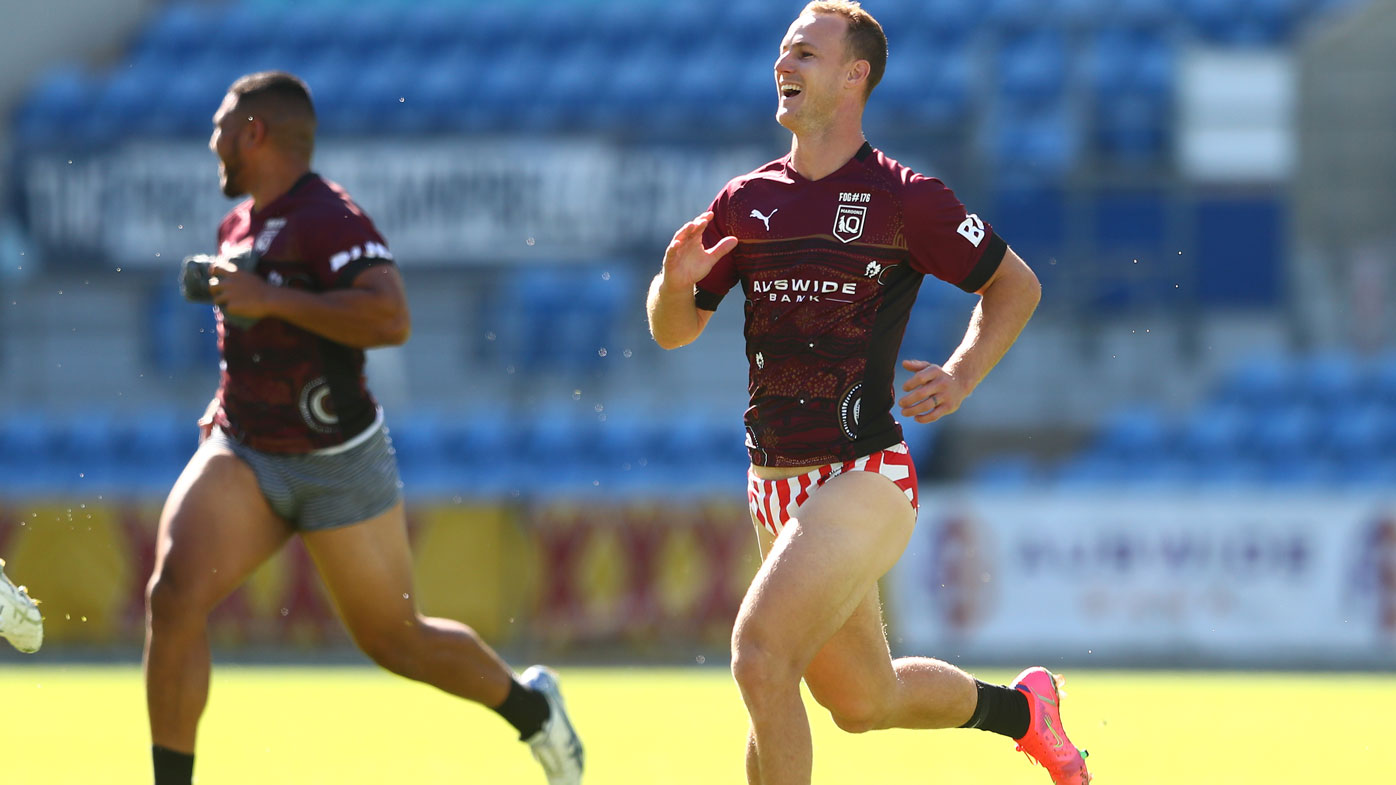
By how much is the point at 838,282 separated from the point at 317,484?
1752 mm

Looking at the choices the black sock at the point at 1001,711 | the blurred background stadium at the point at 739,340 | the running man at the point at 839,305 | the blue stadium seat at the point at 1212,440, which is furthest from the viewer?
the blue stadium seat at the point at 1212,440

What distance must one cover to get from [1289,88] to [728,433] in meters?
6.88

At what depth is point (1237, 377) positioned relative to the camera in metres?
17.2

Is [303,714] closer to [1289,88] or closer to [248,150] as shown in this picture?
Result: [248,150]

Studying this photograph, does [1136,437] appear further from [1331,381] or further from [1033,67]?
[1033,67]

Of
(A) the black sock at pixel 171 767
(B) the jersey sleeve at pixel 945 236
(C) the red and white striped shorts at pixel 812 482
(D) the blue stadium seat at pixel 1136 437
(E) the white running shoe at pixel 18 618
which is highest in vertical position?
(B) the jersey sleeve at pixel 945 236

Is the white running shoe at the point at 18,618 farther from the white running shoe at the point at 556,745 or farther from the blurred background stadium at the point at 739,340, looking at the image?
the blurred background stadium at the point at 739,340

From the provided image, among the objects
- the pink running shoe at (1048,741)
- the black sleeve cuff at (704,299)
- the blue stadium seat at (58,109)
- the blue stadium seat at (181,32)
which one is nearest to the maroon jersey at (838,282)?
the black sleeve cuff at (704,299)

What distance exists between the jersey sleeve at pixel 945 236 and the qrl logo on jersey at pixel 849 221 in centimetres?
12

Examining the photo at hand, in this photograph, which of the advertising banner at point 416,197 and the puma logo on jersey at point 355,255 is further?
the advertising banner at point 416,197

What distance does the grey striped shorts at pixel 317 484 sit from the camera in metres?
5.72

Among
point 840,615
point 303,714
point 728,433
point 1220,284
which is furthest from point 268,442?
point 1220,284

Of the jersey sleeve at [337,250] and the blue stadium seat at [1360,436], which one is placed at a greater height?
the jersey sleeve at [337,250]

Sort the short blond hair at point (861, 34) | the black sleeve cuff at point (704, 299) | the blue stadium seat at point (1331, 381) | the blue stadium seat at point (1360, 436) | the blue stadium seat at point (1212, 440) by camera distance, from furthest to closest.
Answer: the blue stadium seat at point (1331, 381)
the blue stadium seat at point (1212, 440)
the blue stadium seat at point (1360, 436)
the black sleeve cuff at point (704, 299)
the short blond hair at point (861, 34)
